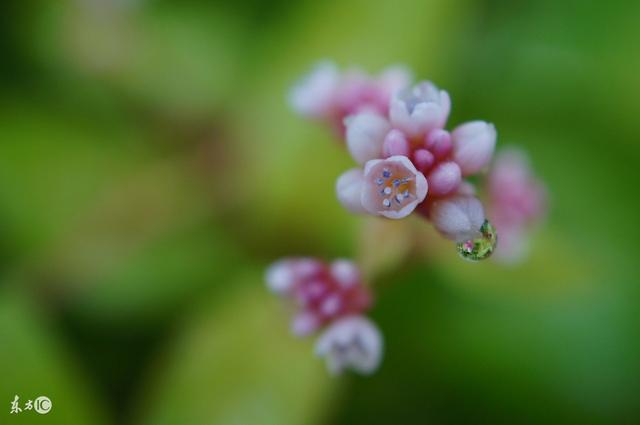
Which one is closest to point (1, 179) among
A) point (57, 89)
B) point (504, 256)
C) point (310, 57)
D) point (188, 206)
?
point (57, 89)

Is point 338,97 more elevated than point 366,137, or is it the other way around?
point 338,97

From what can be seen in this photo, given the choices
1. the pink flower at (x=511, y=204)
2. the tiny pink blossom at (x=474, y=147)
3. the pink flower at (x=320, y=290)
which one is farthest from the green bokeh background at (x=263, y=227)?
the tiny pink blossom at (x=474, y=147)

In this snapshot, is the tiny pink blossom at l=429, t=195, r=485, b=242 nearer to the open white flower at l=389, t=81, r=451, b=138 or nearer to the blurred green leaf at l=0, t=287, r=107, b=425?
the open white flower at l=389, t=81, r=451, b=138

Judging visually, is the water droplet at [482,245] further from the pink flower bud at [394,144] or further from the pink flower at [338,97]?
the pink flower at [338,97]

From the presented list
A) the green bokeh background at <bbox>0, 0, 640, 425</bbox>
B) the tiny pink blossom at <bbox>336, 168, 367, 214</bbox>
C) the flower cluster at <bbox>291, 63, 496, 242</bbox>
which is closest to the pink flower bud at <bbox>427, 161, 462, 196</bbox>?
the flower cluster at <bbox>291, 63, 496, 242</bbox>

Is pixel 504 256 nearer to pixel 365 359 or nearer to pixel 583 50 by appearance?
pixel 365 359

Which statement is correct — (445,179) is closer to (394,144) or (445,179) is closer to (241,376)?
(394,144)

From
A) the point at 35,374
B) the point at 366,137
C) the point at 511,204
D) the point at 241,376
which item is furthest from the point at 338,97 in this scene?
the point at 35,374
